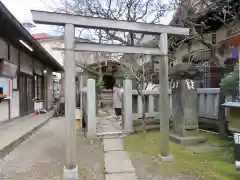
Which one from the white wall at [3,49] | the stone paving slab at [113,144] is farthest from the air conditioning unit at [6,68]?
the stone paving slab at [113,144]

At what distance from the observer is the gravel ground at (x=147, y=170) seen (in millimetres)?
4609

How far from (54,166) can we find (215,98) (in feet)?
16.9

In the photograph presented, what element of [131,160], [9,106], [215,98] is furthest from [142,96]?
[9,106]

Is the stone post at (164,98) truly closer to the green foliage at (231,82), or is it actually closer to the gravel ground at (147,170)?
the gravel ground at (147,170)

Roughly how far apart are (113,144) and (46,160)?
1987 millimetres

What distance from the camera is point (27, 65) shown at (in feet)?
49.3

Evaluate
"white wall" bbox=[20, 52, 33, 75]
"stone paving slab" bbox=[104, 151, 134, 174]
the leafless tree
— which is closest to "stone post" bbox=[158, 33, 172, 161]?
"stone paving slab" bbox=[104, 151, 134, 174]

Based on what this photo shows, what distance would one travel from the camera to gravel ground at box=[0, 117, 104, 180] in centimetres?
495

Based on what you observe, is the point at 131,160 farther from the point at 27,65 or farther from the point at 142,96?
the point at 27,65

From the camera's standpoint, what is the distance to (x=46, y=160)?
19.7 ft

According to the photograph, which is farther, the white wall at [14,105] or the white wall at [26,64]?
the white wall at [26,64]

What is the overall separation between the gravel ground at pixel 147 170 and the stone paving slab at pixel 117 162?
0.46 feet

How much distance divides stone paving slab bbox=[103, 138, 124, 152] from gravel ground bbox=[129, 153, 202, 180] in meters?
0.84

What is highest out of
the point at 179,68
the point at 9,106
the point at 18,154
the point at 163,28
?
the point at 163,28
